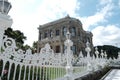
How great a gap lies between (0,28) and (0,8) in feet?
1.14

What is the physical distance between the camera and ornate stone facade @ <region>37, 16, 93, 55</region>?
75.3 ft

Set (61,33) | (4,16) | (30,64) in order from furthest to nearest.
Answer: (61,33)
(30,64)
(4,16)

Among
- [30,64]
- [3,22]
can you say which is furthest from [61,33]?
[3,22]

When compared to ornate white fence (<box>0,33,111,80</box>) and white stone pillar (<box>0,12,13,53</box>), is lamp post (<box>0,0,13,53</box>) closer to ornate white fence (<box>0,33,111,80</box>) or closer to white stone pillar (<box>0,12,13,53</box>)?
white stone pillar (<box>0,12,13,53</box>)

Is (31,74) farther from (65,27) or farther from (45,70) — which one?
(65,27)

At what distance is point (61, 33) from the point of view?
2352 cm

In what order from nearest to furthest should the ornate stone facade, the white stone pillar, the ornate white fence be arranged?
the white stone pillar < the ornate white fence < the ornate stone facade

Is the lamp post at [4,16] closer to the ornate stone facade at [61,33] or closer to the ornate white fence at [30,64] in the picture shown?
the ornate white fence at [30,64]

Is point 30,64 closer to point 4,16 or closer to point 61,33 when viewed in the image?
point 4,16

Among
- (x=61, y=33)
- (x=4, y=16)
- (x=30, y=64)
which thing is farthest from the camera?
(x=61, y=33)

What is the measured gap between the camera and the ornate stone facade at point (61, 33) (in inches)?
904

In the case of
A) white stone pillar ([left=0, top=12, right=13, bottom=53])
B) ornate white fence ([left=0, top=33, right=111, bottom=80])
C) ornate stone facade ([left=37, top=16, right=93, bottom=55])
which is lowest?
ornate white fence ([left=0, top=33, right=111, bottom=80])

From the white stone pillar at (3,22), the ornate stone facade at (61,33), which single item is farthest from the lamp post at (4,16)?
the ornate stone facade at (61,33)

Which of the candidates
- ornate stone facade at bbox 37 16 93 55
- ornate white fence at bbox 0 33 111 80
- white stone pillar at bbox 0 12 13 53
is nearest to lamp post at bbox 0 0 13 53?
white stone pillar at bbox 0 12 13 53
